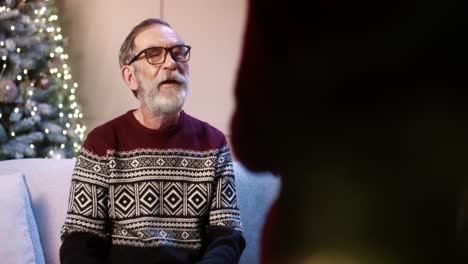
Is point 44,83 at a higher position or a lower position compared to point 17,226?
higher

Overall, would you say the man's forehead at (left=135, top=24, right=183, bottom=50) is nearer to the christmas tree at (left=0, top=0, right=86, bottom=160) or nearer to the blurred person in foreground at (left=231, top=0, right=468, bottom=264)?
the blurred person in foreground at (left=231, top=0, right=468, bottom=264)

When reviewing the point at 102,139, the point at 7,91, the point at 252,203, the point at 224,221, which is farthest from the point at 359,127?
the point at 7,91

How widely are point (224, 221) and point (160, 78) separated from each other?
47 cm

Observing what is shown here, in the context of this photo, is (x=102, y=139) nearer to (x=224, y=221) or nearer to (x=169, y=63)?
(x=169, y=63)

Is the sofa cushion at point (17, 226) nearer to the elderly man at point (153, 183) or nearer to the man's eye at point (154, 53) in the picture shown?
the elderly man at point (153, 183)

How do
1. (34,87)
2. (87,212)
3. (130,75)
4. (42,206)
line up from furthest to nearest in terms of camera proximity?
1. (34,87)
2. (42,206)
3. (130,75)
4. (87,212)

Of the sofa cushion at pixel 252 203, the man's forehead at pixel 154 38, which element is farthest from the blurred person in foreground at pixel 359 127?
the man's forehead at pixel 154 38

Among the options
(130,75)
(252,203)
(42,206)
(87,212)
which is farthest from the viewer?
(252,203)

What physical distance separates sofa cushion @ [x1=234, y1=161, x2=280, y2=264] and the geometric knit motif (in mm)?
413

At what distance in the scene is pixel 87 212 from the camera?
1349 millimetres

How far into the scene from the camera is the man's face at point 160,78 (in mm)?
1403

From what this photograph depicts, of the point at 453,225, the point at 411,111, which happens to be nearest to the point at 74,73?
the point at 411,111

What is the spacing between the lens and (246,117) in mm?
2559

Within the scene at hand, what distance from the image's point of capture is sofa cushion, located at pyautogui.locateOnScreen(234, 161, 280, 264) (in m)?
1.85
